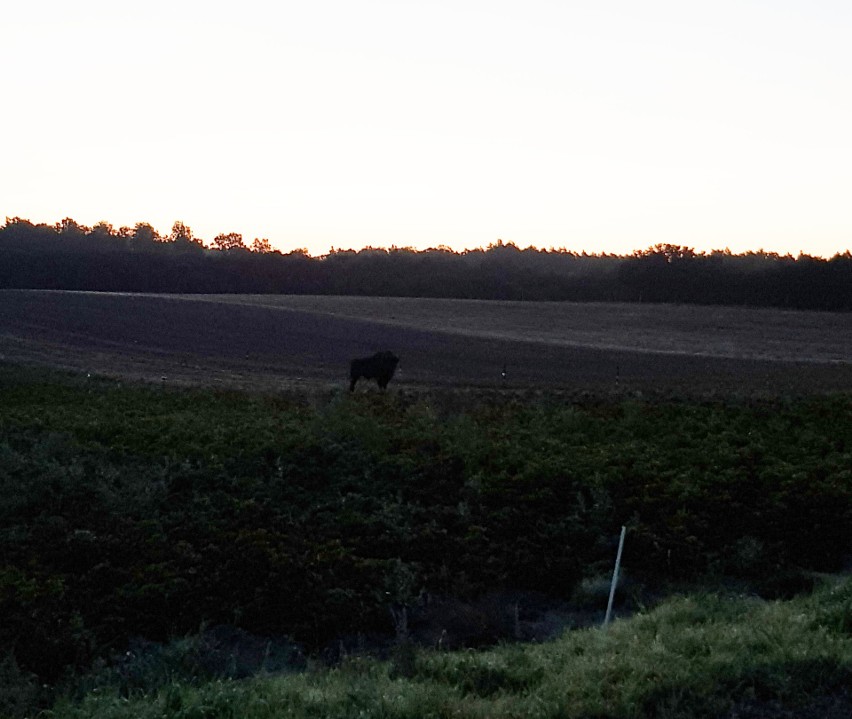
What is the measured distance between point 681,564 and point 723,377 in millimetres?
21954

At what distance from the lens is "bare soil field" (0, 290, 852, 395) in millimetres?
36312

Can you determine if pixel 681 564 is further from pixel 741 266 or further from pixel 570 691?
pixel 741 266

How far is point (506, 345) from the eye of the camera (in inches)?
1852

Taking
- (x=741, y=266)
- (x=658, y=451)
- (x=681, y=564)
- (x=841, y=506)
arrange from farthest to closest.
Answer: (x=741, y=266)
(x=658, y=451)
(x=841, y=506)
(x=681, y=564)

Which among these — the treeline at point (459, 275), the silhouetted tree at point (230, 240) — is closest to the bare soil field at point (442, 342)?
the treeline at point (459, 275)

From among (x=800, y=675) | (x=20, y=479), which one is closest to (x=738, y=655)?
(x=800, y=675)

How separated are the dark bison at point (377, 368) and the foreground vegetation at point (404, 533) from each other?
4.39 m

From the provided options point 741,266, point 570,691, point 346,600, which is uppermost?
point 741,266

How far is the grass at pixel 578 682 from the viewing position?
7.79 metres

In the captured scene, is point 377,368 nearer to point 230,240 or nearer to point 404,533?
point 404,533

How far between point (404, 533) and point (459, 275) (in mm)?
72489

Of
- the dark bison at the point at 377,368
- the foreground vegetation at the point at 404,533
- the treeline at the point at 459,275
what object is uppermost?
the treeline at the point at 459,275

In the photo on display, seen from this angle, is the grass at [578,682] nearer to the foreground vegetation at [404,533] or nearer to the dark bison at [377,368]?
the foreground vegetation at [404,533]

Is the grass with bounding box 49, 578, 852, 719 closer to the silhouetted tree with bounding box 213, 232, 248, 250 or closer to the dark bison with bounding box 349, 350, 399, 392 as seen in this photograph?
the dark bison with bounding box 349, 350, 399, 392
